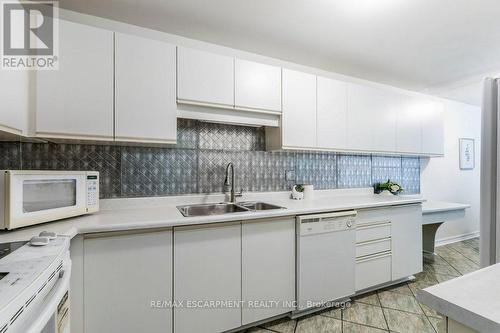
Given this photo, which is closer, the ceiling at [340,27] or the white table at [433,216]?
the ceiling at [340,27]

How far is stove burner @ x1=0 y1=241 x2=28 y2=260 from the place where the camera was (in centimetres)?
89

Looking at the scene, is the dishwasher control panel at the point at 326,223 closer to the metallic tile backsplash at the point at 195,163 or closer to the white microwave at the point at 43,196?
the metallic tile backsplash at the point at 195,163

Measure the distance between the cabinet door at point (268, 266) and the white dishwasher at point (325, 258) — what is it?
8 cm

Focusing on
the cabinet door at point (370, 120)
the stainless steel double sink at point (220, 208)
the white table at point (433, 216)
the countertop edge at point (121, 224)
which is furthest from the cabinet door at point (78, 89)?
the white table at point (433, 216)

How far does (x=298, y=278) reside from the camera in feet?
5.91

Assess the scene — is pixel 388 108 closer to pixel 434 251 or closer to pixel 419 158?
Result: pixel 419 158

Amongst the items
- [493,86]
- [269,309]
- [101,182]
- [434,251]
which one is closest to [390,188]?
[434,251]

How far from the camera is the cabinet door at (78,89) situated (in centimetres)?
142

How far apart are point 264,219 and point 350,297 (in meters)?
1.23

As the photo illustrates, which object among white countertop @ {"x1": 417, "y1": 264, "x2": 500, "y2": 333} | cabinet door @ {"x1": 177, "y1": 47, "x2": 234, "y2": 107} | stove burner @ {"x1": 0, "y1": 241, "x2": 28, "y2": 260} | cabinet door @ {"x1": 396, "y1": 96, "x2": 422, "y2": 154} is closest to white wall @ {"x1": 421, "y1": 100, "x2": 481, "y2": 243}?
cabinet door @ {"x1": 396, "y1": 96, "x2": 422, "y2": 154}

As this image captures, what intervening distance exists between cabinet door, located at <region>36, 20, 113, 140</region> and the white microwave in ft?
0.93

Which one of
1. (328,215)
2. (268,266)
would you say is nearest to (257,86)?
(328,215)

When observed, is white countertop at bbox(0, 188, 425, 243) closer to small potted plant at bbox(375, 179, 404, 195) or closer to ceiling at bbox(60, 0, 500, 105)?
small potted plant at bbox(375, 179, 404, 195)

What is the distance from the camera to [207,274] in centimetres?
153
